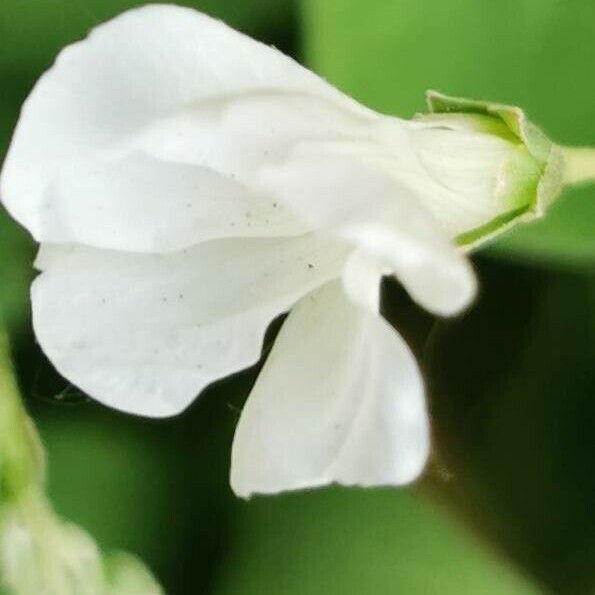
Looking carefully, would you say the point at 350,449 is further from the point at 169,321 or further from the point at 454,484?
the point at 454,484

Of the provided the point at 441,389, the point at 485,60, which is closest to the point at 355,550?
the point at 441,389

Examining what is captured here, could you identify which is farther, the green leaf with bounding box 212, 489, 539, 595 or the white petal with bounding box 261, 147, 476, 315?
the green leaf with bounding box 212, 489, 539, 595

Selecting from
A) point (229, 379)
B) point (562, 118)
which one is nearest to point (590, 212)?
point (562, 118)

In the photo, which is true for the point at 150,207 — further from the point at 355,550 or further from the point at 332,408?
the point at 355,550

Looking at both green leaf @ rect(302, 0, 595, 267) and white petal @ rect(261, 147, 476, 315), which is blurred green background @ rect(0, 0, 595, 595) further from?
white petal @ rect(261, 147, 476, 315)

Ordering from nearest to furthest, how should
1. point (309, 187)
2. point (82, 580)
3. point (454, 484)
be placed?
point (309, 187) < point (82, 580) < point (454, 484)

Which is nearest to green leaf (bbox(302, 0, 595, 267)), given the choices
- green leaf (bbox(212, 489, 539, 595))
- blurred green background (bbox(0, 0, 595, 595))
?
blurred green background (bbox(0, 0, 595, 595))
